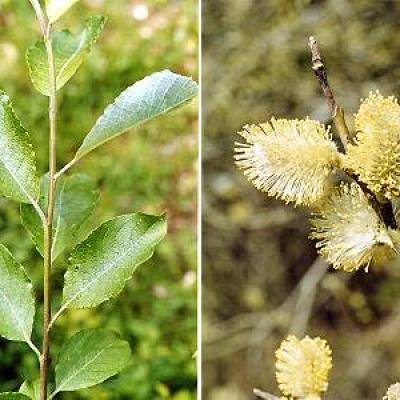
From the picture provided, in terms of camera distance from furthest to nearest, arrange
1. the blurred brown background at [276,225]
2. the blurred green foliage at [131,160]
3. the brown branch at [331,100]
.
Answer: the blurred green foliage at [131,160]
the blurred brown background at [276,225]
the brown branch at [331,100]

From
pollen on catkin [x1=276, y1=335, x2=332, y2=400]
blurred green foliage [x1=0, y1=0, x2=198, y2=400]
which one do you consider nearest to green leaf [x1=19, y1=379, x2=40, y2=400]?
pollen on catkin [x1=276, y1=335, x2=332, y2=400]

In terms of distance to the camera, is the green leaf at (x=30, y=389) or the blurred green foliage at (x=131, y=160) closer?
the green leaf at (x=30, y=389)

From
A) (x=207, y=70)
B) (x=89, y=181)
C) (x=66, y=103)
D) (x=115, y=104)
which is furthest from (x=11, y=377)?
(x=115, y=104)

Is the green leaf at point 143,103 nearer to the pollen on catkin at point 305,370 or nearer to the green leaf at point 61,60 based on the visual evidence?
the green leaf at point 61,60

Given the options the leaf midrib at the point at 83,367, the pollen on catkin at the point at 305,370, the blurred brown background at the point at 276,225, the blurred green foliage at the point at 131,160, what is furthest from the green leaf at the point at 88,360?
the blurred green foliage at the point at 131,160

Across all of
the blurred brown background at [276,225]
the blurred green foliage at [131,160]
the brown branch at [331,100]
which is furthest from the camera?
the blurred green foliage at [131,160]

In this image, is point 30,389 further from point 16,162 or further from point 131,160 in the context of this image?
point 131,160
